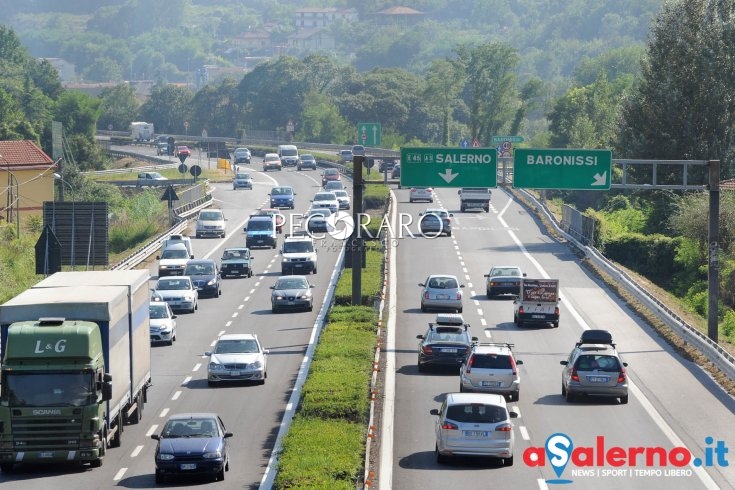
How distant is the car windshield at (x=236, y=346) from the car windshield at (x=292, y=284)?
14.8 metres

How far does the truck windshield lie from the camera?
28125mm

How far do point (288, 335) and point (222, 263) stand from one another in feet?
58.4

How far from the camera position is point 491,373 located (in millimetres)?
36094

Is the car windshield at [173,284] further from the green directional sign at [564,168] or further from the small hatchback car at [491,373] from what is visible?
the small hatchback car at [491,373]

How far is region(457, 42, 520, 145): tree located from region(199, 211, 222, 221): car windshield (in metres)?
77.6

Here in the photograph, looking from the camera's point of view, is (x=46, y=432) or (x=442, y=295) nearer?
(x=46, y=432)

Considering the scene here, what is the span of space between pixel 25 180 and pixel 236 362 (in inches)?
1982

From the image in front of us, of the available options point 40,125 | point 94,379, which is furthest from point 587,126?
point 94,379

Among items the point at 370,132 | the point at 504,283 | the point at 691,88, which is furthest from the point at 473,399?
the point at 370,132

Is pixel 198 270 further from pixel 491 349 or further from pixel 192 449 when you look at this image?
pixel 192 449

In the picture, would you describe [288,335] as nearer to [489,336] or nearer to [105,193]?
[489,336]

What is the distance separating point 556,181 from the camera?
4756 cm

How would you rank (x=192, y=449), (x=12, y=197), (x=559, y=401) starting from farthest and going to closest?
(x=12, y=197), (x=559, y=401), (x=192, y=449)

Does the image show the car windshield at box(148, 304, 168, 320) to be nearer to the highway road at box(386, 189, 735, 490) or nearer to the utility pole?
the utility pole
